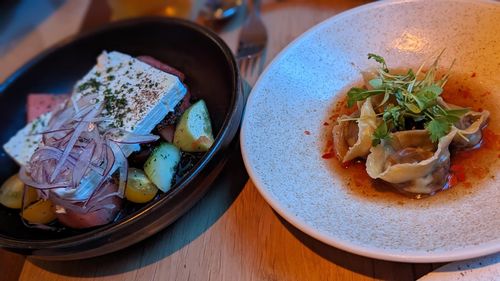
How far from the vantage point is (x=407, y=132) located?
1543 mm

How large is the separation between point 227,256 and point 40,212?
693mm

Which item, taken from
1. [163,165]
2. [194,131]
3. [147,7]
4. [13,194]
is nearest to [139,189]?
[163,165]

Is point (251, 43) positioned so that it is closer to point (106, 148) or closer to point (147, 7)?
point (147, 7)

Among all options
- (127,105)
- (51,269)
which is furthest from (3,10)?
(51,269)

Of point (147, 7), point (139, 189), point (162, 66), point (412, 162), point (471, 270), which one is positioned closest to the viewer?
point (471, 270)

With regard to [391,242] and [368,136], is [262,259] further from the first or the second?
[368,136]

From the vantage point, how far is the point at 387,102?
64.1 inches

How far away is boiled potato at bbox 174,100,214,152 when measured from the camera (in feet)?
5.57

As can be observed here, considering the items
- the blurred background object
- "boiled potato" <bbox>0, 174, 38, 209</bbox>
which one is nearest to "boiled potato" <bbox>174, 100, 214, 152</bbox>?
"boiled potato" <bbox>0, 174, 38, 209</bbox>

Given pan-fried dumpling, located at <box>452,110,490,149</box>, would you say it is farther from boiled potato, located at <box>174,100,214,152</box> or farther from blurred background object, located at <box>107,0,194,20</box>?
blurred background object, located at <box>107,0,194,20</box>

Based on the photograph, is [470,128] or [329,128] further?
[329,128]

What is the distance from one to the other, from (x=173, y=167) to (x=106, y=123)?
0.32 metres

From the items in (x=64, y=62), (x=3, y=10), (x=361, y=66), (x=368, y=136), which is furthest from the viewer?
(x=3, y=10)

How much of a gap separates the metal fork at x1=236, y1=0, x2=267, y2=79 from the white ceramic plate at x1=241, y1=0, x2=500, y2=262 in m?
0.29
